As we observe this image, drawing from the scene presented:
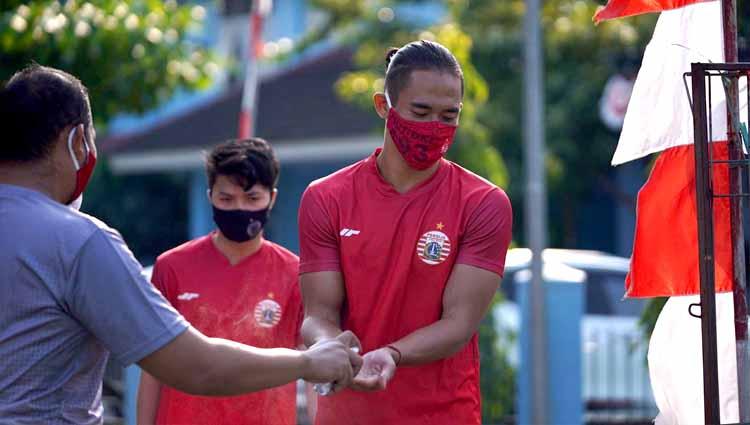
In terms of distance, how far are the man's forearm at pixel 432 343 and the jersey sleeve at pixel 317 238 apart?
0.39 m

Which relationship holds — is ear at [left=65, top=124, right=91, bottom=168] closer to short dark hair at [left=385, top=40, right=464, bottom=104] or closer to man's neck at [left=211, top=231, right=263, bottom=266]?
short dark hair at [left=385, top=40, right=464, bottom=104]

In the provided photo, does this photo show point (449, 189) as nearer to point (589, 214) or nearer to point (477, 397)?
point (477, 397)

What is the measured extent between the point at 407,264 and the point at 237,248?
1.46m

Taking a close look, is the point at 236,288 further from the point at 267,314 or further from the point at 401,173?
the point at 401,173

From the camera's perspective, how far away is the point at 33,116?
3.73 m

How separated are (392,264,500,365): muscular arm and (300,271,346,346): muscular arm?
0.95ft

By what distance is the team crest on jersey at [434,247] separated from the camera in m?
4.55

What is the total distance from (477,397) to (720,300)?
1.01 metres

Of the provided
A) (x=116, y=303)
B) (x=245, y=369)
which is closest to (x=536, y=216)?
(x=245, y=369)

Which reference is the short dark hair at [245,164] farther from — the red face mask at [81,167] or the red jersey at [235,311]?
the red face mask at [81,167]

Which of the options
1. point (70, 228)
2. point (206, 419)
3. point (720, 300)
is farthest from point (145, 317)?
point (720, 300)

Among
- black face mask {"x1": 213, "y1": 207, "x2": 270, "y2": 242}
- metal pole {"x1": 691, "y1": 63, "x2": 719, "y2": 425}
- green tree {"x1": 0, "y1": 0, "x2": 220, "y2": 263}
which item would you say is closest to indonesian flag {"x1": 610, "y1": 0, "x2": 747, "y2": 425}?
metal pole {"x1": 691, "y1": 63, "x2": 719, "y2": 425}

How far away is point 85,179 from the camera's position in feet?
12.7

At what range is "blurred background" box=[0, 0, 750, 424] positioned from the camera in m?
10.4
